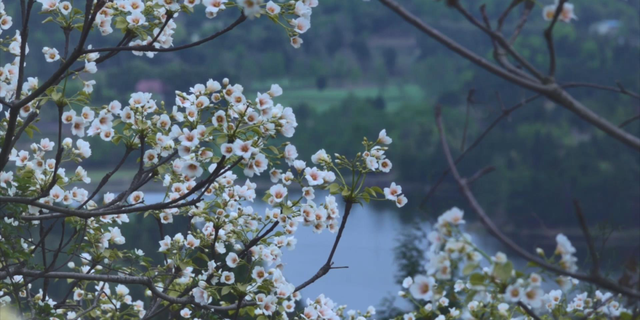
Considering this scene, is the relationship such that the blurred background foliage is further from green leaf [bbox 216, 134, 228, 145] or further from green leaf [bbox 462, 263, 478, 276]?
green leaf [bbox 462, 263, 478, 276]

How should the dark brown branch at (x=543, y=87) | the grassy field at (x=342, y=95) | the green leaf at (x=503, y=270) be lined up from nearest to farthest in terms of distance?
the dark brown branch at (x=543, y=87)
the green leaf at (x=503, y=270)
the grassy field at (x=342, y=95)

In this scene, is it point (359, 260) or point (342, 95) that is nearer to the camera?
point (359, 260)

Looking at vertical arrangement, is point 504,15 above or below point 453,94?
below

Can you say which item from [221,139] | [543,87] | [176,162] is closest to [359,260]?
[176,162]

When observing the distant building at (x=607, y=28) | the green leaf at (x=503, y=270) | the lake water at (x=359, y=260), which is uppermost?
the distant building at (x=607, y=28)

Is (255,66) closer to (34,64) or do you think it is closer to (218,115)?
(34,64)

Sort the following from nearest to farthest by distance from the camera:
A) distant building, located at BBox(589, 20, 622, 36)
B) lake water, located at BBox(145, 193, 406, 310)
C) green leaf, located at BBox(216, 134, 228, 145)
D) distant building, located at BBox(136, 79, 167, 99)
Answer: green leaf, located at BBox(216, 134, 228, 145) < distant building, located at BBox(136, 79, 167, 99) < lake water, located at BBox(145, 193, 406, 310) < distant building, located at BBox(589, 20, 622, 36)

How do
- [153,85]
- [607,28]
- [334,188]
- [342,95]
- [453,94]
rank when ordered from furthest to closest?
[607,28] → [342,95] → [453,94] → [153,85] → [334,188]

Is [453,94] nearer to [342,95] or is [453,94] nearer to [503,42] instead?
[342,95]

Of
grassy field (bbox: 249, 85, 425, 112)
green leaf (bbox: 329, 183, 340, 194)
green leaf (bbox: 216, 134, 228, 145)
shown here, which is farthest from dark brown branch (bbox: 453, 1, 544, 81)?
grassy field (bbox: 249, 85, 425, 112)

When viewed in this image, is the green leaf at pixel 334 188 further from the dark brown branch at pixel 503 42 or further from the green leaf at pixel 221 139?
the dark brown branch at pixel 503 42

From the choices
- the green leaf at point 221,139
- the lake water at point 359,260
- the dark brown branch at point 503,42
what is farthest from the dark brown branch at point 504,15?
the lake water at point 359,260

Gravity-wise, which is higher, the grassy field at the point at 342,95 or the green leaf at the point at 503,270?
the grassy field at the point at 342,95

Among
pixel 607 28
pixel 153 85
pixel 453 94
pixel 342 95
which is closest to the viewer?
pixel 153 85
